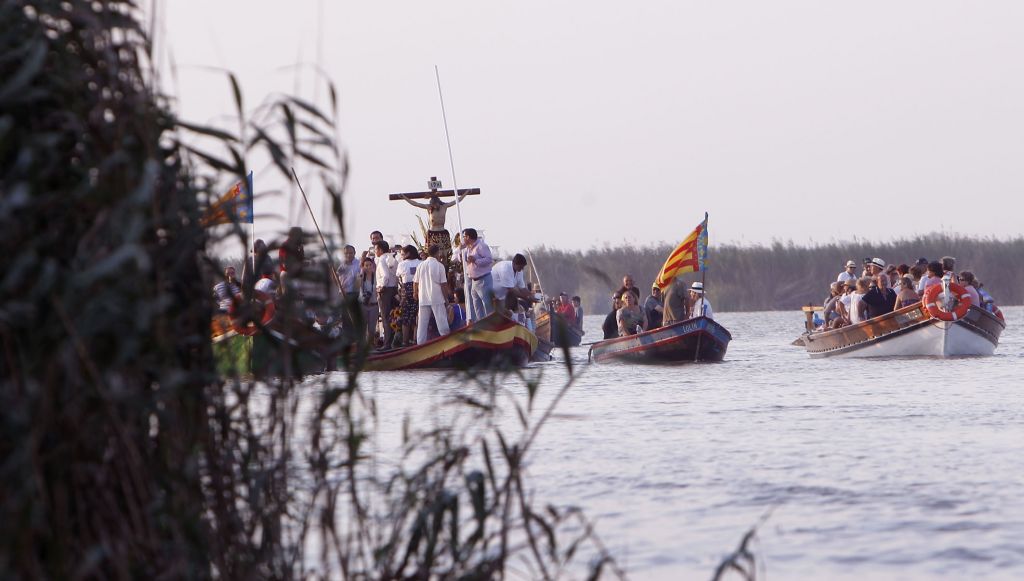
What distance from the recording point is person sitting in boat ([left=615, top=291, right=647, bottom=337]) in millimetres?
26891

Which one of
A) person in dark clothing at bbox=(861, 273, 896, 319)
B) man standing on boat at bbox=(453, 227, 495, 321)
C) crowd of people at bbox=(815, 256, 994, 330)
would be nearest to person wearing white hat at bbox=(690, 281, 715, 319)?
crowd of people at bbox=(815, 256, 994, 330)

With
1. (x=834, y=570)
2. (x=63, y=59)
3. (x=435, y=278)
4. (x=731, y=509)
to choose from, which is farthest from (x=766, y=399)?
(x=63, y=59)

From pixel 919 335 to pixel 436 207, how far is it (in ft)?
27.6

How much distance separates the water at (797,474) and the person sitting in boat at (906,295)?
721cm

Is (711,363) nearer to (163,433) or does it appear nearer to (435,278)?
(435,278)

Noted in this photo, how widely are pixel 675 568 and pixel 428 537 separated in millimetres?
2387

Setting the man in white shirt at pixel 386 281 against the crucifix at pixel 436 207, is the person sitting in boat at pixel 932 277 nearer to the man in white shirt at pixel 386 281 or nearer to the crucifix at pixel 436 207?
the crucifix at pixel 436 207

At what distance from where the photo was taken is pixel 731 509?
25.8 feet

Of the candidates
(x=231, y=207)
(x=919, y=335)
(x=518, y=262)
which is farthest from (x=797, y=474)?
(x=919, y=335)

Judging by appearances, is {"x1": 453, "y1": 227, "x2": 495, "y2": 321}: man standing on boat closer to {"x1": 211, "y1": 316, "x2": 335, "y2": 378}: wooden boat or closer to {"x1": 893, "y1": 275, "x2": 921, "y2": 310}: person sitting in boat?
{"x1": 893, "y1": 275, "x2": 921, "y2": 310}: person sitting in boat

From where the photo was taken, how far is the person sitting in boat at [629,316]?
26.9 meters

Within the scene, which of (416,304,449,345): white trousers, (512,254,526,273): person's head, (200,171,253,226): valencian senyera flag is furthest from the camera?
(512,254,526,273): person's head

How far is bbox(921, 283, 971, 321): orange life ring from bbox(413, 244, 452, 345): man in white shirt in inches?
311

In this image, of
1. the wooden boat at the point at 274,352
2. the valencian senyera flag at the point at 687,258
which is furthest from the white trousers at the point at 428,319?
the wooden boat at the point at 274,352
